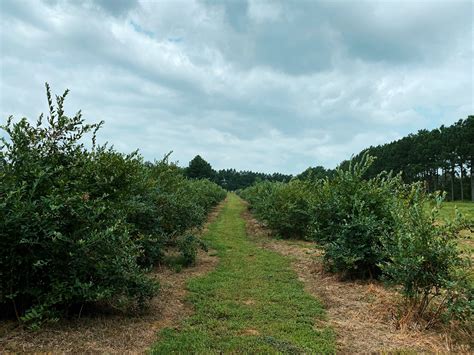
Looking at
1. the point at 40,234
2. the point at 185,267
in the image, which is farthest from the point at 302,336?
the point at 185,267

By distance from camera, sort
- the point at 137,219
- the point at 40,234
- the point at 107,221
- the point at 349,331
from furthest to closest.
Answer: the point at 137,219 → the point at 349,331 → the point at 107,221 → the point at 40,234

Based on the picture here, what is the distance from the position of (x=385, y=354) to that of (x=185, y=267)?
6.29 metres

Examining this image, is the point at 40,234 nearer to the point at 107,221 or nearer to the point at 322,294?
the point at 107,221

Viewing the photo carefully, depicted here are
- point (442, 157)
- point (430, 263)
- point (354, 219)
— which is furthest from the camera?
point (442, 157)

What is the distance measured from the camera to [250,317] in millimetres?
5996

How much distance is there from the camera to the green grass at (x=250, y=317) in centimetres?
478

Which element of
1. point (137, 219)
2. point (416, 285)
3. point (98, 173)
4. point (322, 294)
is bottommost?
point (322, 294)

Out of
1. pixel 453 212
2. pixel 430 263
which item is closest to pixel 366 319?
pixel 430 263

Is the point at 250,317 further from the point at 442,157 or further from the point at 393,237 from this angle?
the point at 442,157

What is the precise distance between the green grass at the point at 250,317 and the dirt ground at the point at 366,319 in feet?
0.80

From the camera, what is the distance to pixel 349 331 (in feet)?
18.0

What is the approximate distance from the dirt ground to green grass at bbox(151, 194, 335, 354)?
0.80 feet

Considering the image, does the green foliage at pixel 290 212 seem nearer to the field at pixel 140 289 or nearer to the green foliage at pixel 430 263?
the field at pixel 140 289

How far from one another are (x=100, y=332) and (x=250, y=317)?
2290 mm
